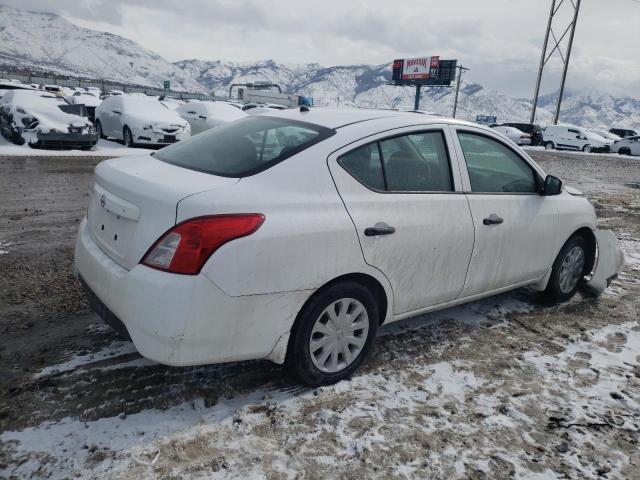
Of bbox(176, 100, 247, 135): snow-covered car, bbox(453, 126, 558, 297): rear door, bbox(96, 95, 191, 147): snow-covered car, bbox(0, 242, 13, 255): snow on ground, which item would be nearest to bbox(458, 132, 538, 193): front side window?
bbox(453, 126, 558, 297): rear door

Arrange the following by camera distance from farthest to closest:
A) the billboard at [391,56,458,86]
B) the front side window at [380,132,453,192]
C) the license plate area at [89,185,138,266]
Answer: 1. the billboard at [391,56,458,86]
2. the front side window at [380,132,453,192]
3. the license plate area at [89,185,138,266]

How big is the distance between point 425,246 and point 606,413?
1.46 metres

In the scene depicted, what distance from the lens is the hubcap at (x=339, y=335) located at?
295 cm

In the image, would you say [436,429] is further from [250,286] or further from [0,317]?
[0,317]

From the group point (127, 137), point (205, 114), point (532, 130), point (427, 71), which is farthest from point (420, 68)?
point (127, 137)

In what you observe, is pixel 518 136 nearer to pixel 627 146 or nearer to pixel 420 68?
pixel 627 146

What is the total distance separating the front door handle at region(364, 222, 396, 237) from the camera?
296 cm

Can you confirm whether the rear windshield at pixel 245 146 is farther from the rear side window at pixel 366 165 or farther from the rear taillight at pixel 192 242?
the rear taillight at pixel 192 242

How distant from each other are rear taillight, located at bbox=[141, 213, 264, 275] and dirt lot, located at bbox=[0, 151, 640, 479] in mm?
883

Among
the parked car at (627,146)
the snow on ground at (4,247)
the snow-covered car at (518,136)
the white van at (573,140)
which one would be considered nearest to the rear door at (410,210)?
the snow on ground at (4,247)

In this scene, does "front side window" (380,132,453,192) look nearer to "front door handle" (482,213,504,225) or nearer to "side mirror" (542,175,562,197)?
"front door handle" (482,213,504,225)

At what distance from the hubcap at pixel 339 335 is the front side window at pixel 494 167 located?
136 cm

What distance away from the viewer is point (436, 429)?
2.77 meters

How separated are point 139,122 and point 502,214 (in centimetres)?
1251
